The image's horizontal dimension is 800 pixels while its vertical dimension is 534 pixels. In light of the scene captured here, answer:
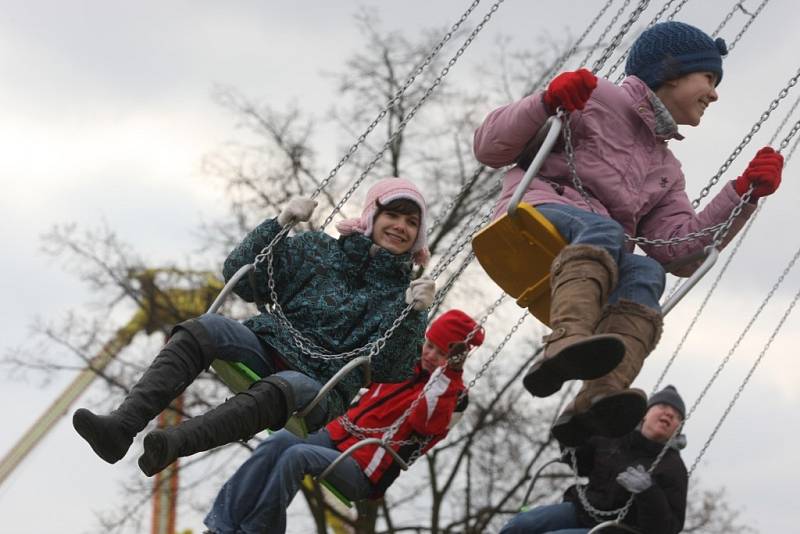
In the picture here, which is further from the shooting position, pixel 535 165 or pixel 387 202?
pixel 387 202

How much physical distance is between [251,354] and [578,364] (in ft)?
5.38

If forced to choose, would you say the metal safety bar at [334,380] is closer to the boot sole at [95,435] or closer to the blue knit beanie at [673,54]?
the boot sole at [95,435]

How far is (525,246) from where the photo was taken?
6438mm

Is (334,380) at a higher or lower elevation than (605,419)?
lower

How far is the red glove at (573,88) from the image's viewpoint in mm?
6270

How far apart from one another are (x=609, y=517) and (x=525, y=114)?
2.84m

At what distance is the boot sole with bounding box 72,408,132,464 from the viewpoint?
239 inches

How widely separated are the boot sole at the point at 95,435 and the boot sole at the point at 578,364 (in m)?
1.60

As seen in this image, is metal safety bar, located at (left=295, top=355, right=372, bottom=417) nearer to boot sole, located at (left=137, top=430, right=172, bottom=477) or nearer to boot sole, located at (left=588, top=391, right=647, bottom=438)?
boot sole, located at (left=137, top=430, right=172, bottom=477)

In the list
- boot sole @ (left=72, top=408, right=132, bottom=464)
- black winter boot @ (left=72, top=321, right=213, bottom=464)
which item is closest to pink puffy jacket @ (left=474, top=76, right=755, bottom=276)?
black winter boot @ (left=72, top=321, right=213, bottom=464)

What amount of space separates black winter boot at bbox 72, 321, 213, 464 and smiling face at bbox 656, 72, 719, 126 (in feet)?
7.12

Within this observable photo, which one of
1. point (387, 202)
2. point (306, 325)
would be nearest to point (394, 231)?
point (387, 202)

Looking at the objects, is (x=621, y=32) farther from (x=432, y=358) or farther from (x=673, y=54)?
(x=432, y=358)

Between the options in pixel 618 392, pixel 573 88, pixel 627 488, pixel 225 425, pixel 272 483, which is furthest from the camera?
pixel 627 488
